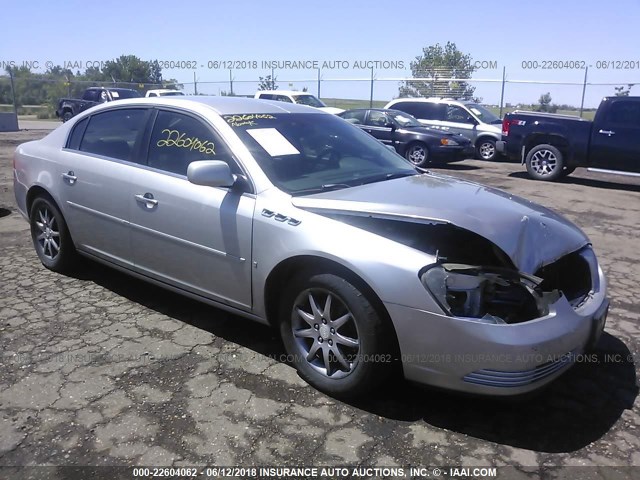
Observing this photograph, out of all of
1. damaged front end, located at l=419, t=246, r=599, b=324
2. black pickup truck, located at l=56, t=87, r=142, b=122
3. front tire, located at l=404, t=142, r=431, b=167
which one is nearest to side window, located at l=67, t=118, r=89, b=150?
damaged front end, located at l=419, t=246, r=599, b=324

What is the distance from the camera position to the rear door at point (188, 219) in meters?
3.36

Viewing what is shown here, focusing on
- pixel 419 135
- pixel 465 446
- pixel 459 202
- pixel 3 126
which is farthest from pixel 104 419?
pixel 3 126

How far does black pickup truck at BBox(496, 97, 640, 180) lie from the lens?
10.6 m

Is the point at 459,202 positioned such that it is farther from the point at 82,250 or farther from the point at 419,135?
the point at 419,135

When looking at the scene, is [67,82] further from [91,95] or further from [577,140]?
[577,140]

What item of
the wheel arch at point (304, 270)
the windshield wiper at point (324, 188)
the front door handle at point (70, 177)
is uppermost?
the windshield wiper at point (324, 188)

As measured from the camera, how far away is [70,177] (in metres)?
4.46

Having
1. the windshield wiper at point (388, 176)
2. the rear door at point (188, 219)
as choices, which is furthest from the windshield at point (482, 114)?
the rear door at point (188, 219)

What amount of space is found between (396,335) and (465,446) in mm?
631

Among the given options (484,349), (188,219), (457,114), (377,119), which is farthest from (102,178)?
(457,114)

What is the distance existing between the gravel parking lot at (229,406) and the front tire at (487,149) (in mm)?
11733

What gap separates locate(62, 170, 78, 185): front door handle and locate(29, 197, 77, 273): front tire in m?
0.34

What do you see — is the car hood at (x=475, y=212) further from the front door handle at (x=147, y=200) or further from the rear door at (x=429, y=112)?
the rear door at (x=429, y=112)

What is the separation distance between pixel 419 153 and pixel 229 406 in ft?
36.3
